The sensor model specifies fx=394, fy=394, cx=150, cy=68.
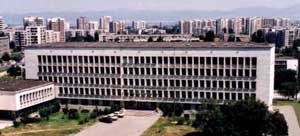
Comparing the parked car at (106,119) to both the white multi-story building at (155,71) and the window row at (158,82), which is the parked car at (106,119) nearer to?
the white multi-story building at (155,71)

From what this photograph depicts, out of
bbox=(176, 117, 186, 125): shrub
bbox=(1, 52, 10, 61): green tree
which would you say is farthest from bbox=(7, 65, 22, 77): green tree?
bbox=(176, 117, 186, 125): shrub

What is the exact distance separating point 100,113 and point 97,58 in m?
11.2

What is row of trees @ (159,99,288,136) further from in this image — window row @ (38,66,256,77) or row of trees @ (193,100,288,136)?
window row @ (38,66,256,77)

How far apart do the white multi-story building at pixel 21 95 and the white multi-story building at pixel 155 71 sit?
166 inches

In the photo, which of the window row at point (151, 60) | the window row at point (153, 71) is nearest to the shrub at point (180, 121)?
the window row at point (153, 71)

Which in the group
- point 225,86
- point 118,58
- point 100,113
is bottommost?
point 100,113

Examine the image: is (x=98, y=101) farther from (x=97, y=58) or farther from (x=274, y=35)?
(x=274, y=35)

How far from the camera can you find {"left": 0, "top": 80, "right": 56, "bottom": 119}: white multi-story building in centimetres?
7006

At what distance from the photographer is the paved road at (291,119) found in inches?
2409

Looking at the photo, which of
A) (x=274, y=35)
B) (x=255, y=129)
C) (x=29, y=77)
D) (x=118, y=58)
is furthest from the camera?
(x=274, y=35)

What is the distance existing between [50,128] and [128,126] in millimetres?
12879

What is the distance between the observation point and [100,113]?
245ft

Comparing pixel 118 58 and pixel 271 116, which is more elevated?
pixel 118 58

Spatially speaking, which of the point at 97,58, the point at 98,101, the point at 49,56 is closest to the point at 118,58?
the point at 97,58
